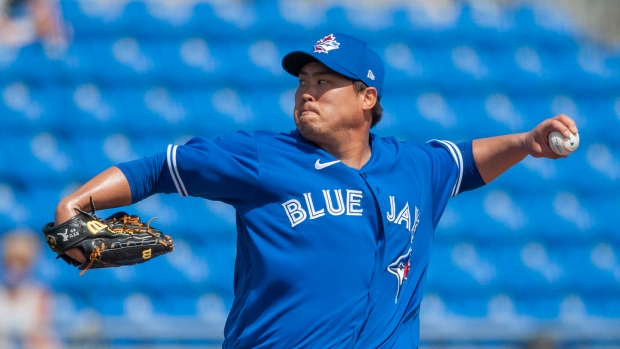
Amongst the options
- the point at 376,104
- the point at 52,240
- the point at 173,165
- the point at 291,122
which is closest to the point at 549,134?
the point at 376,104

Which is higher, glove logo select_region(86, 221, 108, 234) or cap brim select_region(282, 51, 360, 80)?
cap brim select_region(282, 51, 360, 80)

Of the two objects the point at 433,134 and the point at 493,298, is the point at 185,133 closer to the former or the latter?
the point at 433,134

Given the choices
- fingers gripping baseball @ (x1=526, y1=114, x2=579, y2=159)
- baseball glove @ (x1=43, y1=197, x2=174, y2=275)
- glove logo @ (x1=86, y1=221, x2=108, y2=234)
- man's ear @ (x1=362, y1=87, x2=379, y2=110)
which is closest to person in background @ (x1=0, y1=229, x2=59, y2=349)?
baseball glove @ (x1=43, y1=197, x2=174, y2=275)

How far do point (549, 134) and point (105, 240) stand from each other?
160 cm

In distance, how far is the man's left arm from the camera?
3346mm

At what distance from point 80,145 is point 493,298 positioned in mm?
3625

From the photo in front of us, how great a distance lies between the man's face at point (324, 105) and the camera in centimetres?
322

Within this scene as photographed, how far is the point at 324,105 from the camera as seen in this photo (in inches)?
127

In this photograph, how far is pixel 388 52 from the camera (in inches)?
338

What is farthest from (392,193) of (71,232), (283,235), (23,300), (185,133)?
(185,133)

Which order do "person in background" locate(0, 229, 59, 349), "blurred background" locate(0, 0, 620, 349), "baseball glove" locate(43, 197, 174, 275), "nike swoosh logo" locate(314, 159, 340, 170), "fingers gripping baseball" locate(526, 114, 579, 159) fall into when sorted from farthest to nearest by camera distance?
"blurred background" locate(0, 0, 620, 349) → "person in background" locate(0, 229, 59, 349) → "fingers gripping baseball" locate(526, 114, 579, 159) → "nike swoosh logo" locate(314, 159, 340, 170) → "baseball glove" locate(43, 197, 174, 275)

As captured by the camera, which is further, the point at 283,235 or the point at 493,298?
the point at 493,298

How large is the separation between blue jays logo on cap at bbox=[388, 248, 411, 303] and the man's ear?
1.78 feet

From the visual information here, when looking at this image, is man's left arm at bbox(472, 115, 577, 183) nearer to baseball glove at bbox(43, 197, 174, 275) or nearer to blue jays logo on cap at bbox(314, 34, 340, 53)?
blue jays logo on cap at bbox(314, 34, 340, 53)
